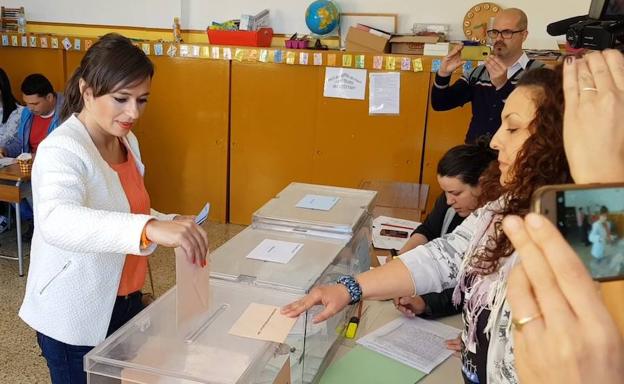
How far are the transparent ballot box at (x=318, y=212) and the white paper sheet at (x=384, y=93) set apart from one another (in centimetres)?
239

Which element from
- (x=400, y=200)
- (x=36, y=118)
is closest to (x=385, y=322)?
(x=400, y=200)

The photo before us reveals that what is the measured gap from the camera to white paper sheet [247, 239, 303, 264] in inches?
59.5

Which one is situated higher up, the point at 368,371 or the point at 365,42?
the point at 365,42

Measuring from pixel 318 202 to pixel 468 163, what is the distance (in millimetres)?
826

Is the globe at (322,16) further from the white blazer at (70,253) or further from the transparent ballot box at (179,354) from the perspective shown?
the transparent ballot box at (179,354)

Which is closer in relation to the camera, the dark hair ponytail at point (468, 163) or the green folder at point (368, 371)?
the green folder at point (368, 371)

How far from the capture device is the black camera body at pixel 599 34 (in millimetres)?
1327

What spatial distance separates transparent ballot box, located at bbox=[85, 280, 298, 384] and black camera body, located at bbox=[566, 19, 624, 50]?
3.41 feet

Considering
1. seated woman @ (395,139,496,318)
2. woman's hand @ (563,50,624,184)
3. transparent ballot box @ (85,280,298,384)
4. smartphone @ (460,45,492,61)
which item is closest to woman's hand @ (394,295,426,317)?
seated woman @ (395,139,496,318)

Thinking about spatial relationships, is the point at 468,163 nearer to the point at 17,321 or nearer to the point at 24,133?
the point at 17,321

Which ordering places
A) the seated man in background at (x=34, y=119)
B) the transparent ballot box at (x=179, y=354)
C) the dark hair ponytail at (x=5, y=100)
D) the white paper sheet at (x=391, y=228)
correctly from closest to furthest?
the transparent ballot box at (x=179, y=354), the white paper sheet at (x=391, y=228), the seated man in background at (x=34, y=119), the dark hair ponytail at (x=5, y=100)

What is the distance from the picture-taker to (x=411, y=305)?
185 centimetres

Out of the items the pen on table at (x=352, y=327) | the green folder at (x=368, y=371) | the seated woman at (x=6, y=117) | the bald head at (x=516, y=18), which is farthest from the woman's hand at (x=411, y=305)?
the seated woman at (x=6, y=117)

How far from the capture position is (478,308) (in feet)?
4.08
